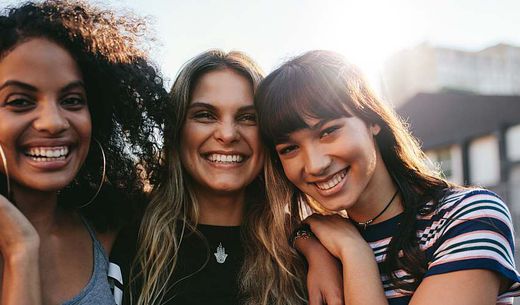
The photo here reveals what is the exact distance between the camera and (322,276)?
2.79m

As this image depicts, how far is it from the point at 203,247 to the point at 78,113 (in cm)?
98

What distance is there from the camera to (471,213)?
246 cm

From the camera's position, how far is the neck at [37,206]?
8.89 ft

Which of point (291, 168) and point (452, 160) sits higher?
point (291, 168)

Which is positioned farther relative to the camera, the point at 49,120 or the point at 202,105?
the point at 202,105

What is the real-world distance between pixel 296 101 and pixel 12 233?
1347mm

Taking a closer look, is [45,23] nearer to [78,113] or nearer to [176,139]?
[78,113]

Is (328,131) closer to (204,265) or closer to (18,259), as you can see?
(204,265)

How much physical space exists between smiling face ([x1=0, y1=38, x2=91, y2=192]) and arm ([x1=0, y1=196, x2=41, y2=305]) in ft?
0.67

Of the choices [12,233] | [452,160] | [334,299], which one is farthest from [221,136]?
[452,160]

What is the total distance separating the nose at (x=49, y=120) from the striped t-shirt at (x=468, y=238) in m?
1.58

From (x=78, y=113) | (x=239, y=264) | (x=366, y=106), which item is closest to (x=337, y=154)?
(x=366, y=106)

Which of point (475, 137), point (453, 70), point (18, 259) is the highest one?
point (453, 70)

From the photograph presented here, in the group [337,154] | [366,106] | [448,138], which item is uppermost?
[366,106]
